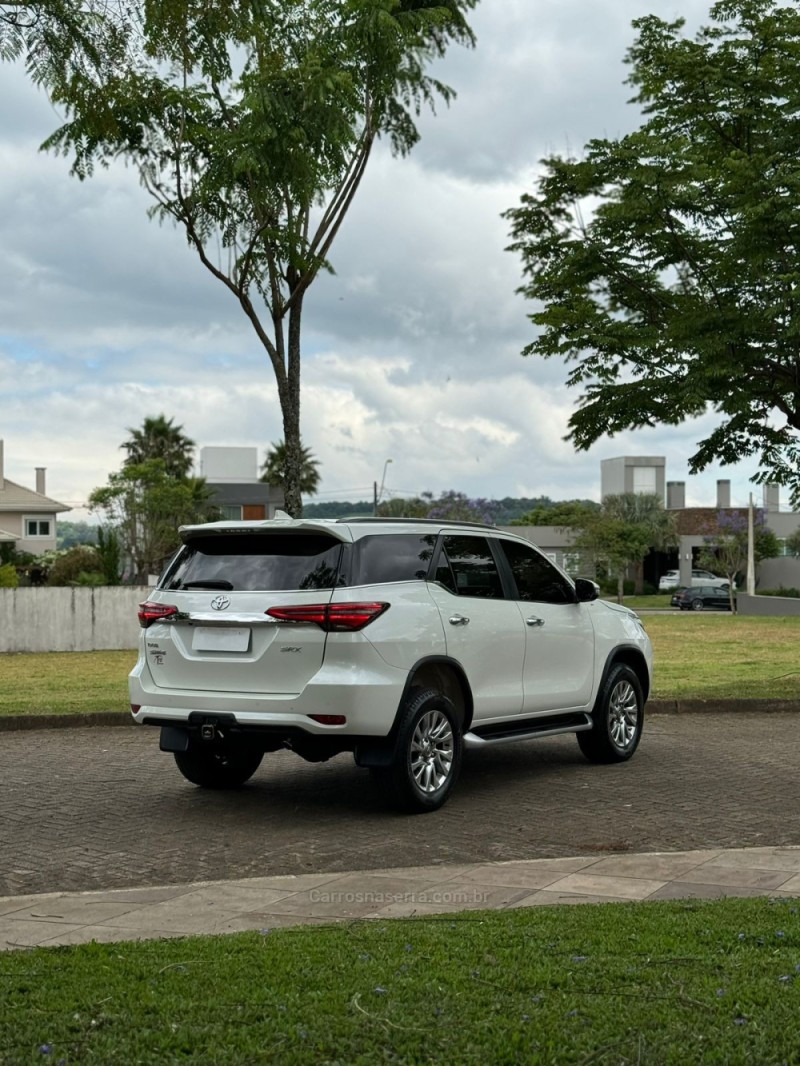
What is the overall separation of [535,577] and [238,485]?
230 ft

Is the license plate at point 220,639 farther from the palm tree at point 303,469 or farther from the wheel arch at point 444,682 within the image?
the palm tree at point 303,469

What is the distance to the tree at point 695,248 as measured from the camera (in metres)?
14.7

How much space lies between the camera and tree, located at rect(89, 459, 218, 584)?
176ft

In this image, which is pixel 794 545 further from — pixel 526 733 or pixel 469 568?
pixel 469 568

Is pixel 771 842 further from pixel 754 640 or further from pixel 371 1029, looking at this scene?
pixel 754 640

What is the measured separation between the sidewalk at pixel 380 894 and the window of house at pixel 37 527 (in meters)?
70.8

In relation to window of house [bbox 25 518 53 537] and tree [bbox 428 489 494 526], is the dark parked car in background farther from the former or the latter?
window of house [bbox 25 518 53 537]

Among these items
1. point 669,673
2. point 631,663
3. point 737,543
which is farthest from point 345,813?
point 737,543

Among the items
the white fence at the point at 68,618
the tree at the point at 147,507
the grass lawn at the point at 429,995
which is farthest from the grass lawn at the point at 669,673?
the tree at the point at 147,507

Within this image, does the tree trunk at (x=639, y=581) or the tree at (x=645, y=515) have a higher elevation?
the tree at (x=645, y=515)

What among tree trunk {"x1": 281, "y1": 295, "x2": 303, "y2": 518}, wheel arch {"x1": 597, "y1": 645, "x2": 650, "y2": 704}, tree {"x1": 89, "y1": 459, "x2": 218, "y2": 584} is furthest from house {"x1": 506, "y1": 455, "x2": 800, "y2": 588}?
wheel arch {"x1": 597, "y1": 645, "x2": 650, "y2": 704}

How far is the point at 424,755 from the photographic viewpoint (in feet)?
28.4

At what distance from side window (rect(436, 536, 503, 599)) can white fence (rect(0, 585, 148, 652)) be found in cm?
1786

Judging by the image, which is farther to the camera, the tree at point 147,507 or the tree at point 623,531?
the tree at point 623,531
